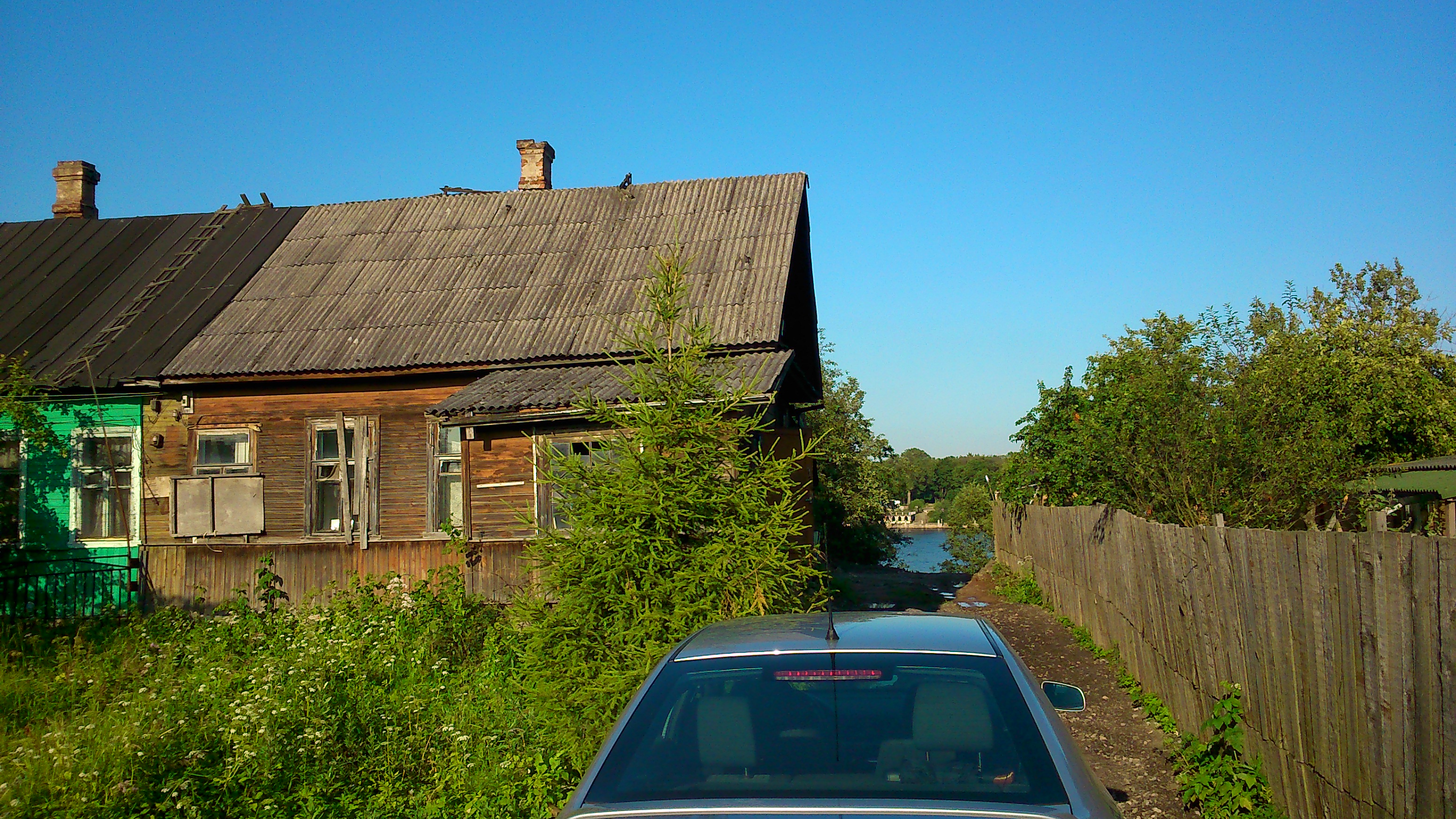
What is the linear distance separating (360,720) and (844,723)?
5.84 m

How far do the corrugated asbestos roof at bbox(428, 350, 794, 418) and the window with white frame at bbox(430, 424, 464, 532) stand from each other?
2.68 feet

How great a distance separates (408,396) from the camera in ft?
48.4

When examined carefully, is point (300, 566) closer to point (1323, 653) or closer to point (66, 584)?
point (66, 584)

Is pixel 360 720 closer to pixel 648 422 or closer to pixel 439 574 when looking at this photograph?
Result: pixel 648 422

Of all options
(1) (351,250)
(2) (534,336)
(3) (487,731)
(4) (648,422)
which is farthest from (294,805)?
(1) (351,250)

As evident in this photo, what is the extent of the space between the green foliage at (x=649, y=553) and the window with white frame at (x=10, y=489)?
37.8 feet

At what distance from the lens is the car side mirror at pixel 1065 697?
14.3 feet

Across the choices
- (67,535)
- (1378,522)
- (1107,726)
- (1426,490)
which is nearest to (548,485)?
(1107,726)

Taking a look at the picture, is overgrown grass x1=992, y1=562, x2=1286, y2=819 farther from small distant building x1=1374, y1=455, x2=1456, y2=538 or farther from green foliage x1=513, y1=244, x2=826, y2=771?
small distant building x1=1374, y1=455, x2=1456, y2=538

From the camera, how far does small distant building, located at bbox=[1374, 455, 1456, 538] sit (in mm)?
19781

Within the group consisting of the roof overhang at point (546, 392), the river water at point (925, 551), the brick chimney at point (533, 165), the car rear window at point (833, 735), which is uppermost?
the brick chimney at point (533, 165)

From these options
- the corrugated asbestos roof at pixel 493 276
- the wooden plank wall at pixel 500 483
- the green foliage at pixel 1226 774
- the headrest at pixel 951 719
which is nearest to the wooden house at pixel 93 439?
the corrugated asbestos roof at pixel 493 276

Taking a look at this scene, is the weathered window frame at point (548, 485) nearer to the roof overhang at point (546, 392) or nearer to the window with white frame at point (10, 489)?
the roof overhang at point (546, 392)

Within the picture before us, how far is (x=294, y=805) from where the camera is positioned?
278 inches
